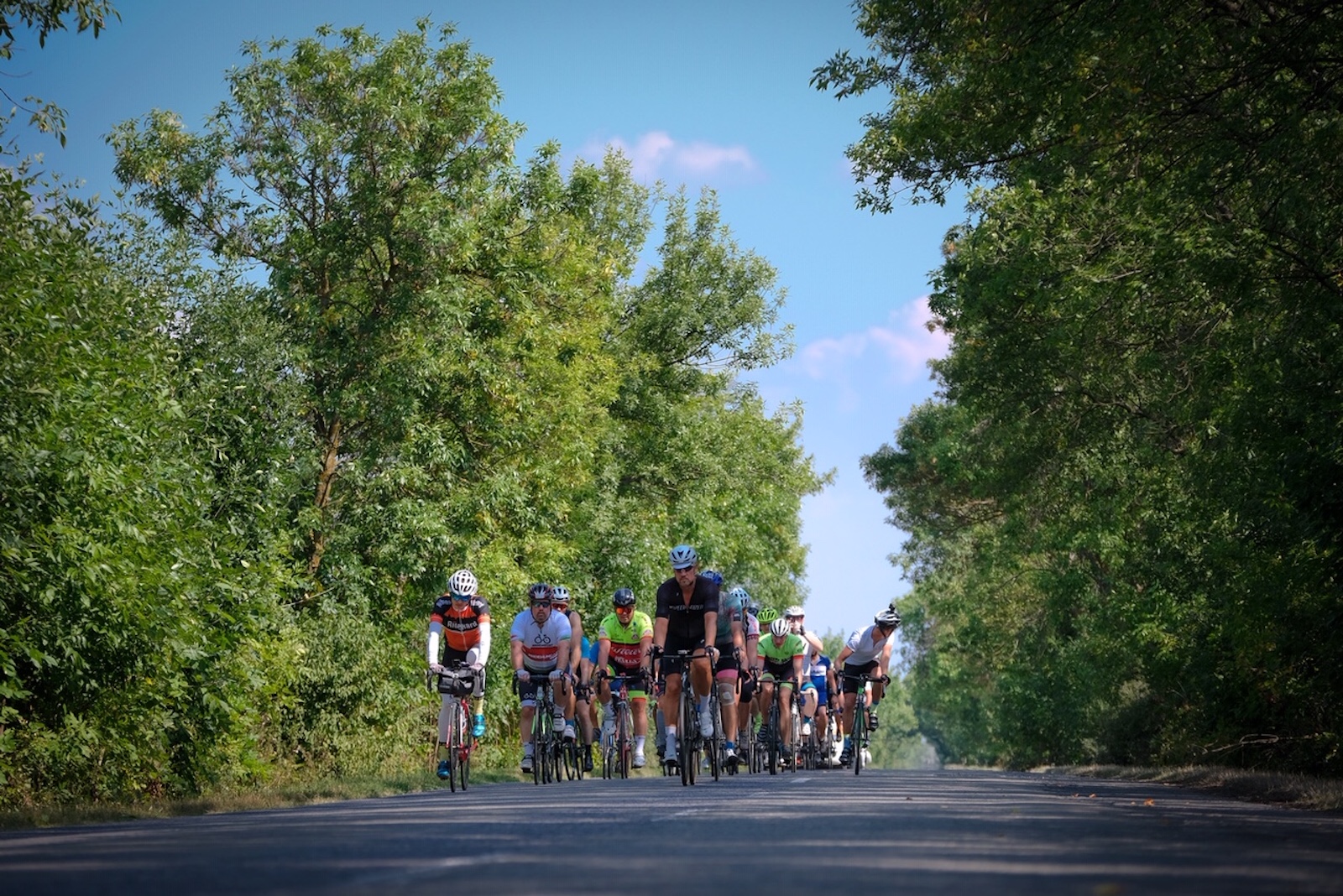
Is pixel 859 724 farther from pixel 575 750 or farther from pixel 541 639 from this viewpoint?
pixel 541 639

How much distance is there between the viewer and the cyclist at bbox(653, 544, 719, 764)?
699 inches

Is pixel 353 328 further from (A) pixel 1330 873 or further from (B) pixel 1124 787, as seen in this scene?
(A) pixel 1330 873

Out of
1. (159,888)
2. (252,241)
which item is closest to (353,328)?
(252,241)

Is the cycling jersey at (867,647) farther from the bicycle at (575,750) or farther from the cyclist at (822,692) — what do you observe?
the cyclist at (822,692)

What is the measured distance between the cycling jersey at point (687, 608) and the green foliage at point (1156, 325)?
18.7 ft

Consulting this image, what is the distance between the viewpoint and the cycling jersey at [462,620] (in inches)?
770

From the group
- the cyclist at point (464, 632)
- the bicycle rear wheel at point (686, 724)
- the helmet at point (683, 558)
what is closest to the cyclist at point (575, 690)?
the cyclist at point (464, 632)

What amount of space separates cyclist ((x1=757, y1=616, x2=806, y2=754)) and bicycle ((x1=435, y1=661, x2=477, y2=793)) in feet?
21.9

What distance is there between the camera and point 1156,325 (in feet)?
84.1

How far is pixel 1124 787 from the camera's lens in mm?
20781

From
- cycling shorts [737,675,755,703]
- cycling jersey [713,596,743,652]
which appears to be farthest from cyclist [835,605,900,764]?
cycling jersey [713,596,743,652]

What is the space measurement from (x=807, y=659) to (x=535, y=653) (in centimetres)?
718

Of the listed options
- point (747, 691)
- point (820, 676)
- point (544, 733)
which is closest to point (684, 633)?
point (544, 733)

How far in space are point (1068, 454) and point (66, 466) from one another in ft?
76.1
